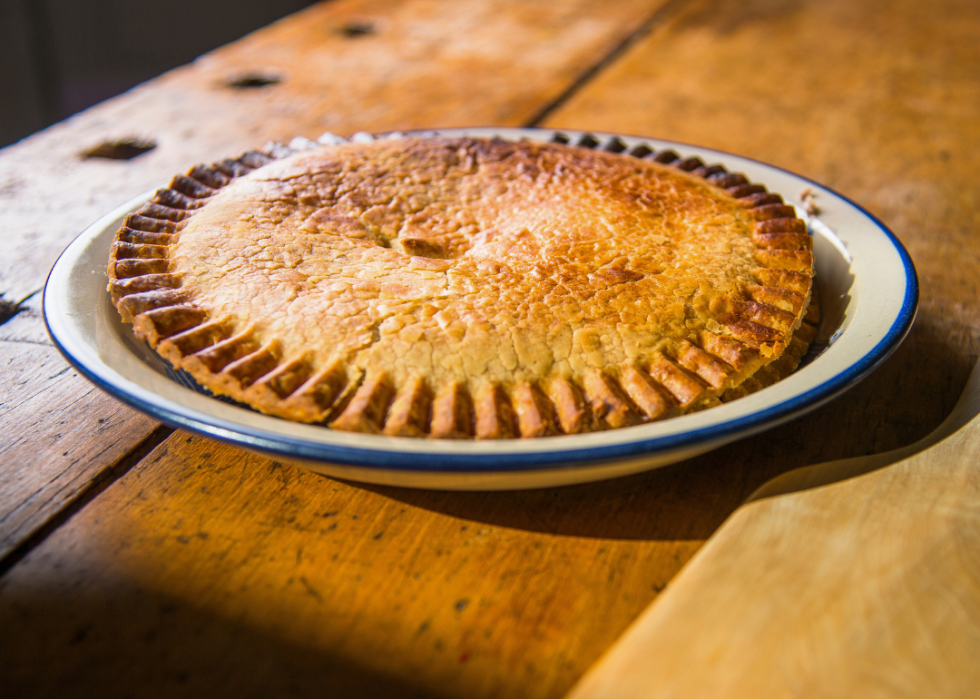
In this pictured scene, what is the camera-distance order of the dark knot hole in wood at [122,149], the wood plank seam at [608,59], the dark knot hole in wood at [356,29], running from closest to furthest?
the dark knot hole in wood at [122,149] → the wood plank seam at [608,59] → the dark knot hole in wood at [356,29]

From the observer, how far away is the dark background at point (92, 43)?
199 inches

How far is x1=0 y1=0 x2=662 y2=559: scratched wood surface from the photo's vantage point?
2.86ft

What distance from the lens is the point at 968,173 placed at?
5.69 ft

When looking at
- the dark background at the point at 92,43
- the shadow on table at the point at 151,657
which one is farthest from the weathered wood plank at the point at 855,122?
the dark background at the point at 92,43

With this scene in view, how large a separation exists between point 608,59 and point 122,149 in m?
1.62

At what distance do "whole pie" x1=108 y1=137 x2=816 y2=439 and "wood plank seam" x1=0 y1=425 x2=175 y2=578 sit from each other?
5.2 inches

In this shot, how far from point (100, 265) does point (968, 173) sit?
6.08 feet

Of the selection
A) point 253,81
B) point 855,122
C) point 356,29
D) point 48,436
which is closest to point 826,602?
point 48,436

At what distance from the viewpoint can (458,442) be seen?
67cm

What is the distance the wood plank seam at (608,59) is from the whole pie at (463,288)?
96 centimetres

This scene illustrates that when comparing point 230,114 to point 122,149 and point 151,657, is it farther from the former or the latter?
point 151,657

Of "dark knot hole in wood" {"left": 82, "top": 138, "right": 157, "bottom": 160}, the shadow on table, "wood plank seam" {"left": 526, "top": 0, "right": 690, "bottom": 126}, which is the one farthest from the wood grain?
"dark knot hole in wood" {"left": 82, "top": 138, "right": 157, "bottom": 160}

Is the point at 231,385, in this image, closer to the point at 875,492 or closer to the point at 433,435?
the point at 433,435

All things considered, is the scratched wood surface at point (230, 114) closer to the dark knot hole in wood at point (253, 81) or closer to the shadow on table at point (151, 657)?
the dark knot hole in wood at point (253, 81)
